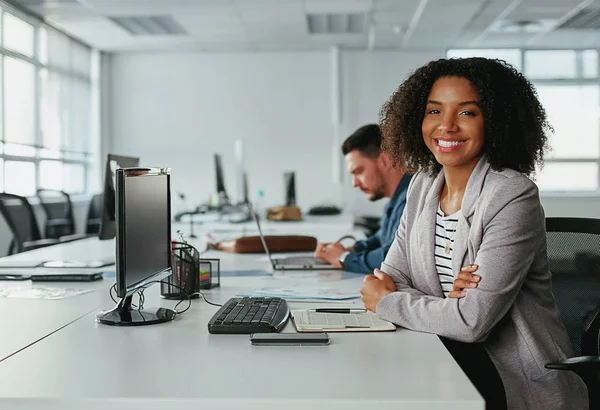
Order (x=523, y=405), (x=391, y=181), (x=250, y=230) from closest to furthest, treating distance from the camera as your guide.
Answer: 1. (x=523, y=405)
2. (x=391, y=181)
3. (x=250, y=230)

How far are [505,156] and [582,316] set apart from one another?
0.57 metres

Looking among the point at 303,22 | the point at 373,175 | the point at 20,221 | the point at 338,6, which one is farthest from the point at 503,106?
the point at 303,22

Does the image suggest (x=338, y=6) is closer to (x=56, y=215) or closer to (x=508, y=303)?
(x=56, y=215)

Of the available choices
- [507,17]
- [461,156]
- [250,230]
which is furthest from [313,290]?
[507,17]

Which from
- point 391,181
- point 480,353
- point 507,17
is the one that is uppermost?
point 507,17

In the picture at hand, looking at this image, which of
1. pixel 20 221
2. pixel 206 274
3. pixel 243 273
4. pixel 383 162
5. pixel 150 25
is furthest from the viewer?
pixel 150 25

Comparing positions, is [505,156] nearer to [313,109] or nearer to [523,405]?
[523,405]

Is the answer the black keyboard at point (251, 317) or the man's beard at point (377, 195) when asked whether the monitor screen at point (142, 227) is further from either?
the man's beard at point (377, 195)

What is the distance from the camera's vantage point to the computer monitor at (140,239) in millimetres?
1673

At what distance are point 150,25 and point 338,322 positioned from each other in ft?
24.9

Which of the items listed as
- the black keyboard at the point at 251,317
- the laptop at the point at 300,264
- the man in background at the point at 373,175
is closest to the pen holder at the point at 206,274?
the black keyboard at the point at 251,317

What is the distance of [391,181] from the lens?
3.58 m

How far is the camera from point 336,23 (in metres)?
8.82

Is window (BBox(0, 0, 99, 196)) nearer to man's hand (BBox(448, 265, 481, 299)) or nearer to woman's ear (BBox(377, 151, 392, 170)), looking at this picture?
woman's ear (BBox(377, 151, 392, 170))
